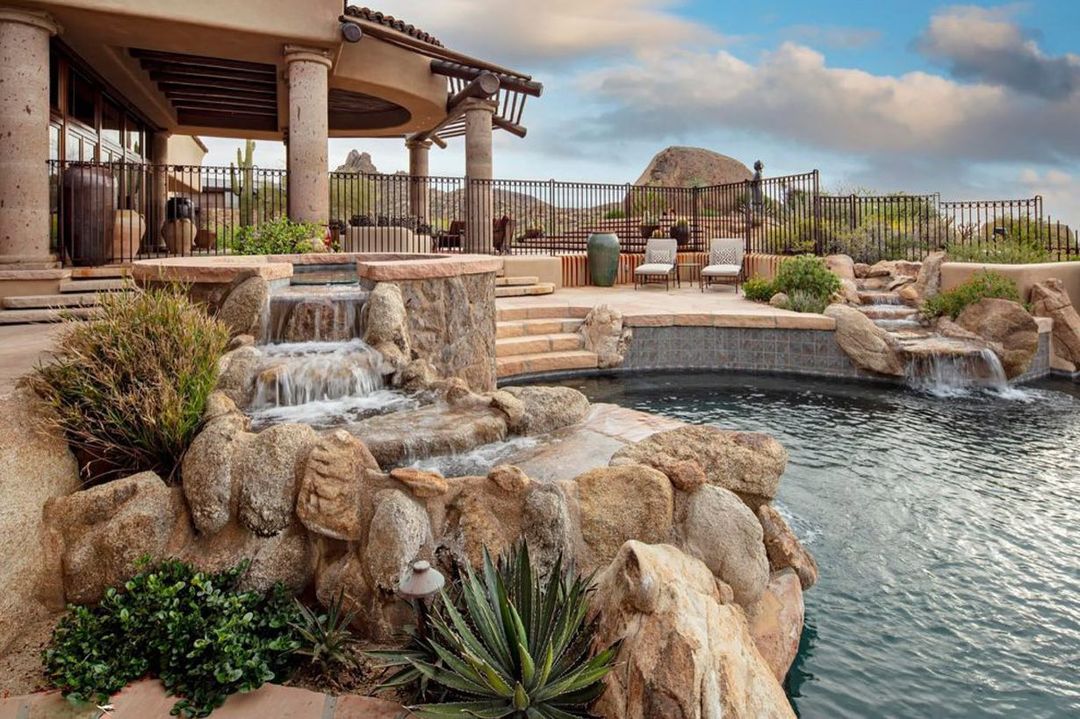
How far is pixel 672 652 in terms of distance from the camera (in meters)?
2.47

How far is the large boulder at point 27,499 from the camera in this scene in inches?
125

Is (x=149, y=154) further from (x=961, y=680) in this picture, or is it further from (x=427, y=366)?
(x=961, y=680)

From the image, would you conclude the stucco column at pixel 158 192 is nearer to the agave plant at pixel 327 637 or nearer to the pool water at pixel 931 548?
the pool water at pixel 931 548

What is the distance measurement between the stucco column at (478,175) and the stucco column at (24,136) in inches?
280

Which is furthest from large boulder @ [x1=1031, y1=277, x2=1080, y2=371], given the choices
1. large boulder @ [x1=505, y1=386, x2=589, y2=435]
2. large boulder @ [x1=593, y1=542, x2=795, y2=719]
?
large boulder @ [x1=593, y1=542, x2=795, y2=719]

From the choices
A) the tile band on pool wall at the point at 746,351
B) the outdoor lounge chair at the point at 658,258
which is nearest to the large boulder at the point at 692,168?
the outdoor lounge chair at the point at 658,258

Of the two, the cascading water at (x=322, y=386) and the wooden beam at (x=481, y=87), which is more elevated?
the wooden beam at (x=481, y=87)

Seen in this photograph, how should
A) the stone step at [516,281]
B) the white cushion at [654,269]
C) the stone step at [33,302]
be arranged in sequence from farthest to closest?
the white cushion at [654,269], the stone step at [516,281], the stone step at [33,302]

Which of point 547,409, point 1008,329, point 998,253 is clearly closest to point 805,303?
point 1008,329

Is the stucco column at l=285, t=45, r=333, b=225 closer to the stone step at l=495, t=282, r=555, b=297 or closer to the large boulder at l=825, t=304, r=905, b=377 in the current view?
the stone step at l=495, t=282, r=555, b=297

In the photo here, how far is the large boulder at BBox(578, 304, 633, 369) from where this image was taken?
33.6 ft

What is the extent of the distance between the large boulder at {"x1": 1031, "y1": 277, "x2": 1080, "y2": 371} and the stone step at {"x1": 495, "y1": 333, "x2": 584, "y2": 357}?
264 inches

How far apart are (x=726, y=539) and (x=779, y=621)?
44cm

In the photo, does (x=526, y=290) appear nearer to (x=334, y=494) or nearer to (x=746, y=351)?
(x=746, y=351)
